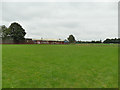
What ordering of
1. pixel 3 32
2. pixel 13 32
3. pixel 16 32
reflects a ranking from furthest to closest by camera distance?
pixel 13 32 → pixel 16 32 → pixel 3 32

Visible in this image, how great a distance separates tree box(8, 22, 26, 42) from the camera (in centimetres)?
5556

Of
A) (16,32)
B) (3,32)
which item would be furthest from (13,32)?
(3,32)

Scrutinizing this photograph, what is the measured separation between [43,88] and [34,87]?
298mm

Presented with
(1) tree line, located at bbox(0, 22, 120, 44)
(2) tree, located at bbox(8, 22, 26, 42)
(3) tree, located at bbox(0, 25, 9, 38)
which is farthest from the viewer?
(2) tree, located at bbox(8, 22, 26, 42)

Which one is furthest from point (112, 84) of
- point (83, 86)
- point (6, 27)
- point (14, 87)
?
point (6, 27)

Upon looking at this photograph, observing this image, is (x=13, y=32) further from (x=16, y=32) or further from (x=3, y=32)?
(x=3, y=32)

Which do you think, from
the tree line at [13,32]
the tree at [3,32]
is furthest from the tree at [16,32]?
the tree at [3,32]

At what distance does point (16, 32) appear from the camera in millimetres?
55844

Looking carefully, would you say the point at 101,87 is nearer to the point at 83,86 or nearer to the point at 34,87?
the point at 83,86

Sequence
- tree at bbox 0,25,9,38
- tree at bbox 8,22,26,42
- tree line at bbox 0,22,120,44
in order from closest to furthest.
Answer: tree at bbox 0,25,9,38, tree line at bbox 0,22,120,44, tree at bbox 8,22,26,42

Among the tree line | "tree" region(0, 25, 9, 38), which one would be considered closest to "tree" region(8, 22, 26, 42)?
the tree line

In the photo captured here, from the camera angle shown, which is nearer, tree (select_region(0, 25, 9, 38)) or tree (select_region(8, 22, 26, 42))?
tree (select_region(0, 25, 9, 38))

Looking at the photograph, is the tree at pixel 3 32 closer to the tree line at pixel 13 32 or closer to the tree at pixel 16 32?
the tree line at pixel 13 32

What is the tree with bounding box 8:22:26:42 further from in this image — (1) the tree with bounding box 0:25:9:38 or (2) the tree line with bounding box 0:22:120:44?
(1) the tree with bounding box 0:25:9:38
